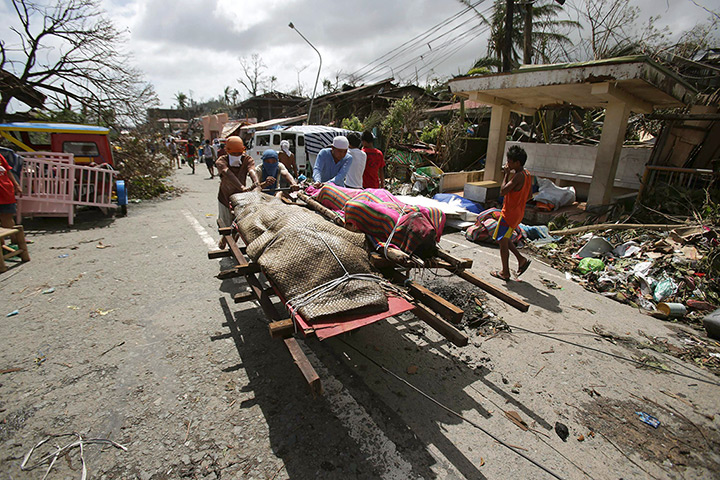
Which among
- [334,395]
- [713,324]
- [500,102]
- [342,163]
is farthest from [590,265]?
[500,102]

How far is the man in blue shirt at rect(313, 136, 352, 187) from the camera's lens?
4.47 meters

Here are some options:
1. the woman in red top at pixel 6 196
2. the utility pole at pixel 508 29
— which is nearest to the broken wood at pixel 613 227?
the utility pole at pixel 508 29

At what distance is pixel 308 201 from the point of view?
3.33m

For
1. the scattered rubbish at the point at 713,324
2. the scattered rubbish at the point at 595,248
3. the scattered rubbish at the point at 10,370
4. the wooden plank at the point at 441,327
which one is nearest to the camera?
the wooden plank at the point at 441,327

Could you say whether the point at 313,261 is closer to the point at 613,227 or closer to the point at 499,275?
the point at 499,275

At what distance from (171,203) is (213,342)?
7723mm

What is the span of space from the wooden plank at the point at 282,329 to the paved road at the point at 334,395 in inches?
27.7

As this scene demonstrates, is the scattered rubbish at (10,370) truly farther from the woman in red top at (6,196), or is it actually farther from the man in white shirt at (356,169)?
the man in white shirt at (356,169)

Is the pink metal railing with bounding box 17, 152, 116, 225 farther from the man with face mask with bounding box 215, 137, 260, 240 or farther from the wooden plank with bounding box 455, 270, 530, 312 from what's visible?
the wooden plank with bounding box 455, 270, 530, 312

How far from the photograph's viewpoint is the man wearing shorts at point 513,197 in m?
4.23

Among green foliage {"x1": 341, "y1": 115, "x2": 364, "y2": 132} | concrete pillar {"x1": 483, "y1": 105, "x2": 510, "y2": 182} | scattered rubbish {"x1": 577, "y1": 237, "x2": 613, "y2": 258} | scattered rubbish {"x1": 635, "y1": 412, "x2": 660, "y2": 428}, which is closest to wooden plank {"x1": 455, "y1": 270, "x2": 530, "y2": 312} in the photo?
scattered rubbish {"x1": 635, "y1": 412, "x2": 660, "y2": 428}

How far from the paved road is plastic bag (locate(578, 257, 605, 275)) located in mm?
938

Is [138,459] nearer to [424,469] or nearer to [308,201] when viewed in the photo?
[424,469]

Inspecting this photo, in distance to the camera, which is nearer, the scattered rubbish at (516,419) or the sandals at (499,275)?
the scattered rubbish at (516,419)
